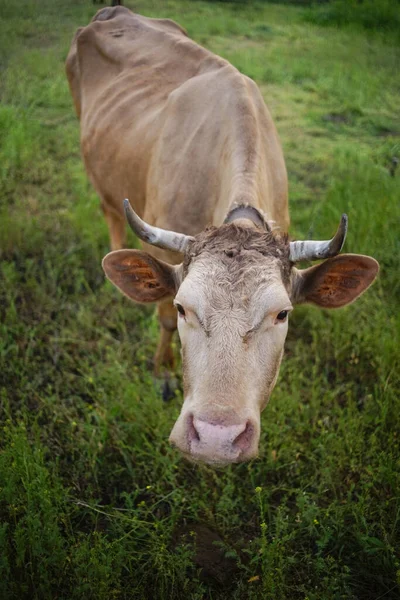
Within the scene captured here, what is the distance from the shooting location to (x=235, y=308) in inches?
80.7

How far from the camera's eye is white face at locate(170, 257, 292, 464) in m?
1.84

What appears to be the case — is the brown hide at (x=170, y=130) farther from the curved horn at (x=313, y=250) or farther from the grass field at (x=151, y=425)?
the grass field at (x=151, y=425)

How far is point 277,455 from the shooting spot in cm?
305

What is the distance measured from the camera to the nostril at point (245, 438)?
1.86m

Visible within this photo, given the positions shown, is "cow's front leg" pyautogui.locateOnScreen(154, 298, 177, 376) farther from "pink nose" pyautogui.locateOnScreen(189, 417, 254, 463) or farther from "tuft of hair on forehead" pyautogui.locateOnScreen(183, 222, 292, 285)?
"pink nose" pyautogui.locateOnScreen(189, 417, 254, 463)

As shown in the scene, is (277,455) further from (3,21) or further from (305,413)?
(3,21)

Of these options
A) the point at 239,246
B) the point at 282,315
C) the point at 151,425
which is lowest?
the point at 151,425

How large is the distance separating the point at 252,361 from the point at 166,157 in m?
1.97

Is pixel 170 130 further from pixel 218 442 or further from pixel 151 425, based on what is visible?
pixel 218 442

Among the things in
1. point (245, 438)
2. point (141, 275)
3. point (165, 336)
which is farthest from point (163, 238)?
point (165, 336)

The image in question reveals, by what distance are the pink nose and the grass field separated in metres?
0.60

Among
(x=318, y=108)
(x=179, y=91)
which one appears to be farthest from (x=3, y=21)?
(x=318, y=108)

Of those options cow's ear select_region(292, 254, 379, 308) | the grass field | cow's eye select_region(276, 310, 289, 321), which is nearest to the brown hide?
cow's ear select_region(292, 254, 379, 308)

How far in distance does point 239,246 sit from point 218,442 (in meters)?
0.86
